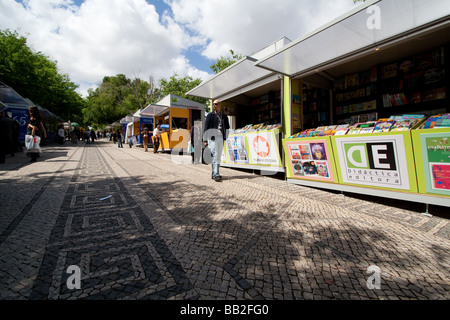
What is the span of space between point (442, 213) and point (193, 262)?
3577 mm

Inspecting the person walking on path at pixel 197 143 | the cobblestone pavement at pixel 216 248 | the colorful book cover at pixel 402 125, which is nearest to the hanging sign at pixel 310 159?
the cobblestone pavement at pixel 216 248

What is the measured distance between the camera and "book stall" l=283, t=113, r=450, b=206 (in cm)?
277

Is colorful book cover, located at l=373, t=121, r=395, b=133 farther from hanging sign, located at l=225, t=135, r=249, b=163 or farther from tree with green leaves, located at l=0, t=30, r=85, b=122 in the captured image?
tree with green leaves, located at l=0, t=30, r=85, b=122

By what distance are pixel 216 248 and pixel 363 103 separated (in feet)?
20.3

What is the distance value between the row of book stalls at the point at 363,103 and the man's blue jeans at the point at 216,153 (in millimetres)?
1241

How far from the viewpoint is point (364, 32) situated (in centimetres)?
354

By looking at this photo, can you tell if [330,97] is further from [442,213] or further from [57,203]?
[57,203]

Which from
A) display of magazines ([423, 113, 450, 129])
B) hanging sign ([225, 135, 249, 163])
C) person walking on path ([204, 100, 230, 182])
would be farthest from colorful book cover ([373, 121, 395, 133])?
hanging sign ([225, 135, 249, 163])

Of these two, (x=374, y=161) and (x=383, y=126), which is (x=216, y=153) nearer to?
(x=374, y=161)

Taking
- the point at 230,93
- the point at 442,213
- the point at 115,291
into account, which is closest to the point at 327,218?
the point at 442,213

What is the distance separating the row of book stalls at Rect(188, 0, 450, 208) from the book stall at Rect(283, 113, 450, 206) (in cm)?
1

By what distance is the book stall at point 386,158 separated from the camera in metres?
2.77
